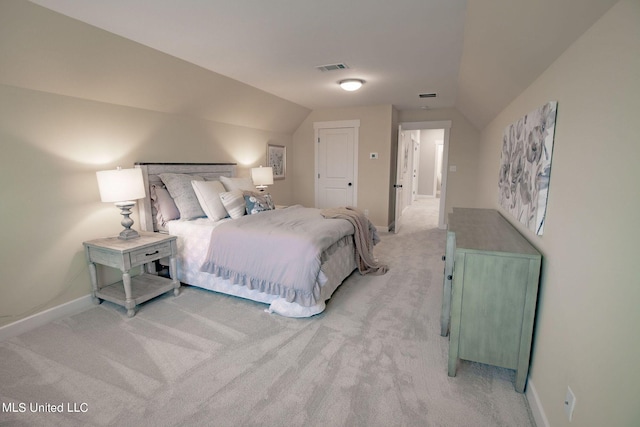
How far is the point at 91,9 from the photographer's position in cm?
210

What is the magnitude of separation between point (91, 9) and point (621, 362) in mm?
3307

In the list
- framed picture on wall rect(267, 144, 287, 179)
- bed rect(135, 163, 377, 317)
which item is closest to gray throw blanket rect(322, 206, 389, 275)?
bed rect(135, 163, 377, 317)

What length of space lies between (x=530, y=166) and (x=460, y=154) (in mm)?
4081

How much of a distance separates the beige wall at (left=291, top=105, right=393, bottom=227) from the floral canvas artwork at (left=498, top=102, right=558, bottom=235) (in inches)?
115

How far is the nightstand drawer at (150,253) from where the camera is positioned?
8.97 ft

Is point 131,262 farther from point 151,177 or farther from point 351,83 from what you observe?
point 351,83

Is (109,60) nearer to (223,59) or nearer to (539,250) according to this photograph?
(223,59)

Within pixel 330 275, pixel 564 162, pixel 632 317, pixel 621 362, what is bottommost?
pixel 330 275

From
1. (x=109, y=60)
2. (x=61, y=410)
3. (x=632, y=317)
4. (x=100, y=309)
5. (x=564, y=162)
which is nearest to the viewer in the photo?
(x=632, y=317)

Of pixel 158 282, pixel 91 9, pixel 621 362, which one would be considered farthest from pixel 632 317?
pixel 158 282

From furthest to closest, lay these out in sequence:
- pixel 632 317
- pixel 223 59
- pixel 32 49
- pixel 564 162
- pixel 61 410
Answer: pixel 223 59, pixel 32 49, pixel 61 410, pixel 564 162, pixel 632 317

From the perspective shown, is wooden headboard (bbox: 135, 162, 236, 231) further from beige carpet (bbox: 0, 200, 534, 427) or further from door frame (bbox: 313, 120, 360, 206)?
door frame (bbox: 313, 120, 360, 206)

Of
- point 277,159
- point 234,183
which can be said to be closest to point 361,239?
point 234,183

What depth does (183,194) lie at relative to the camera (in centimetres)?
349
